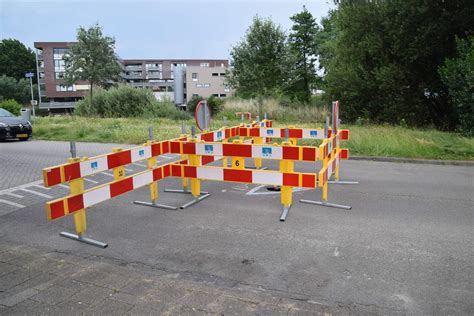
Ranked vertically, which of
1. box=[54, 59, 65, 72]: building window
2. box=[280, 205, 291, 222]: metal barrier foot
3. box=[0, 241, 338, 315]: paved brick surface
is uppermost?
box=[54, 59, 65, 72]: building window

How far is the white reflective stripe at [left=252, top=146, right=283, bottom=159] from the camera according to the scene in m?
6.01

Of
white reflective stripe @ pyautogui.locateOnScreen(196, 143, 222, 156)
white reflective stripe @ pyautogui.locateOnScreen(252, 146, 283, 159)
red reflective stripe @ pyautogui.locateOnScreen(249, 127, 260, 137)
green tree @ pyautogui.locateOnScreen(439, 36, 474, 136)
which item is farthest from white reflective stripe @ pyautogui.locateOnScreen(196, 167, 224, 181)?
green tree @ pyautogui.locateOnScreen(439, 36, 474, 136)

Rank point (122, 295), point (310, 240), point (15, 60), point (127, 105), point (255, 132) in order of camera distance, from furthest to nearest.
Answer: point (15, 60) → point (127, 105) → point (255, 132) → point (310, 240) → point (122, 295)

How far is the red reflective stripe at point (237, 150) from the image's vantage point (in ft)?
20.6

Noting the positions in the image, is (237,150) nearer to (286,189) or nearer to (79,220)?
(286,189)

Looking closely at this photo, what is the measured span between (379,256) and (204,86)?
309 ft

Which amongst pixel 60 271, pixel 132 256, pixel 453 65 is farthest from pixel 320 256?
pixel 453 65

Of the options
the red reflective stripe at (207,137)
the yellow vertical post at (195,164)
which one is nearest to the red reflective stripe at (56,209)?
the yellow vertical post at (195,164)

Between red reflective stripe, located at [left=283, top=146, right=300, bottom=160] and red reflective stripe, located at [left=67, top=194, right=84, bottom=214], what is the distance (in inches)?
116

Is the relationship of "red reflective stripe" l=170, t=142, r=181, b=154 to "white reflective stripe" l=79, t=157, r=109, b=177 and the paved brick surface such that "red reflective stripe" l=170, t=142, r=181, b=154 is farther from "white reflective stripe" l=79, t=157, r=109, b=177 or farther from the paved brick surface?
the paved brick surface

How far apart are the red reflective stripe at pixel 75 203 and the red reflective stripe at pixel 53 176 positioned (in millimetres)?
291

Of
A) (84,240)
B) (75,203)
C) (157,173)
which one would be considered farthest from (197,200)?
(75,203)

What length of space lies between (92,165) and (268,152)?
258cm

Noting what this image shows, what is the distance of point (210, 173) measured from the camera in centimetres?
646
